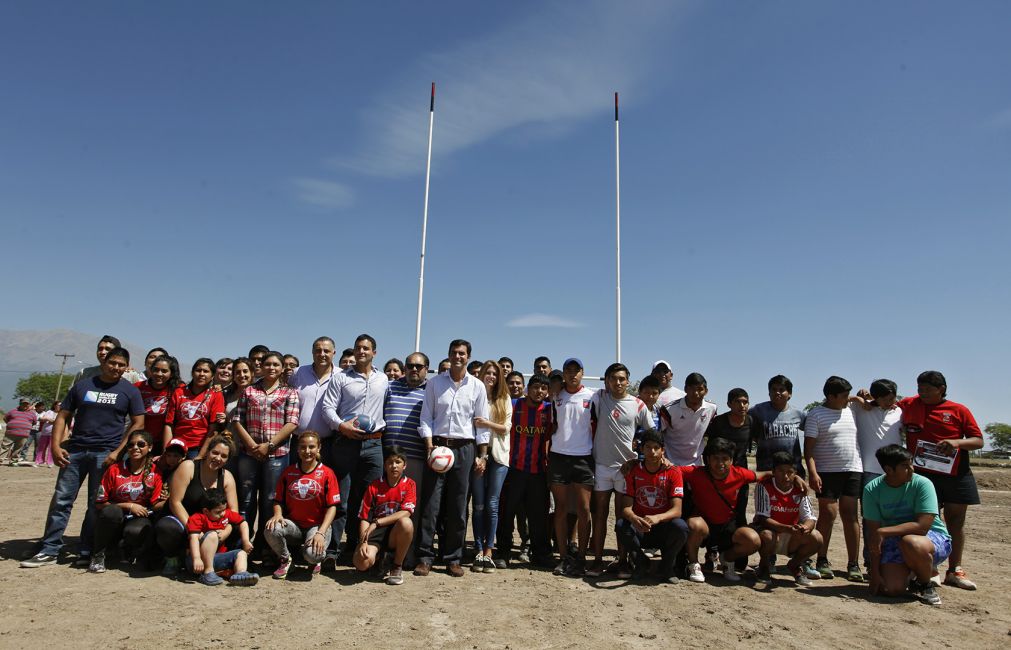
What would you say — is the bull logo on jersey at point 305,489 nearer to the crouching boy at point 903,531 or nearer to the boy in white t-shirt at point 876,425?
the crouching boy at point 903,531

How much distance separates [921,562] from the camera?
5.21 metres

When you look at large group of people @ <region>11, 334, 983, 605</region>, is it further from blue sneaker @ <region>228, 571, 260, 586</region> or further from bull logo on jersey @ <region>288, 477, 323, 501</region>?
blue sneaker @ <region>228, 571, 260, 586</region>

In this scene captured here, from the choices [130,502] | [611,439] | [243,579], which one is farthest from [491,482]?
[130,502]

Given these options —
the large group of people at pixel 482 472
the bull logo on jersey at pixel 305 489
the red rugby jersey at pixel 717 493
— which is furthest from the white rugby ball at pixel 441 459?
the red rugby jersey at pixel 717 493

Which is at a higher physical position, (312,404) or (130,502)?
(312,404)

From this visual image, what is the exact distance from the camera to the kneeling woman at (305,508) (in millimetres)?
5293

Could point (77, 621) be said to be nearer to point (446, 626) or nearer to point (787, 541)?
point (446, 626)

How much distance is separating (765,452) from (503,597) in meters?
3.08

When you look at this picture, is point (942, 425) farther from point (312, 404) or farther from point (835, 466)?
point (312, 404)

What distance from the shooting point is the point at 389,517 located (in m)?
5.36

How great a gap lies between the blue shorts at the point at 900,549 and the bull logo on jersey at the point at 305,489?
16.7 feet

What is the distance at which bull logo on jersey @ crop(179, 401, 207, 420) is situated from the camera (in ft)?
19.0

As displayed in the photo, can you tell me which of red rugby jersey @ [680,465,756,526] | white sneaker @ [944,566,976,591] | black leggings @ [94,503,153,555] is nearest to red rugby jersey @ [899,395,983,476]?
white sneaker @ [944,566,976,591]

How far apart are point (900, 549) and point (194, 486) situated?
6313 mm
